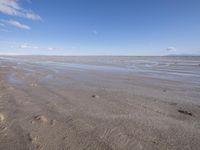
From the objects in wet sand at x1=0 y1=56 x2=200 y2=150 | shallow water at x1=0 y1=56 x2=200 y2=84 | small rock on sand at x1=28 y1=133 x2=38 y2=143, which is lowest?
shallow water at x1=0 y1=56 x2=200 y2=84

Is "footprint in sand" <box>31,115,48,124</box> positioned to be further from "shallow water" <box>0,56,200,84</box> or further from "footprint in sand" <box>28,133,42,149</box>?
"shallow water" <box>0,56,200,84</box>

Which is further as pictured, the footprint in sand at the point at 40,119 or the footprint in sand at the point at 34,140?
the footprint in sand at the point at 40,119

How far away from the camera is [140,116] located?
370 cm

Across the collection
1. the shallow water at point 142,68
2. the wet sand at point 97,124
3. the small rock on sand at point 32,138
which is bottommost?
the shallow water at point 142,68

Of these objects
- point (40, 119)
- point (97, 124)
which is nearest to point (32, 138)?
point (40, 119)

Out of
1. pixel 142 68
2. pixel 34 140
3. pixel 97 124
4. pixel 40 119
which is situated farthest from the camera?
pixel 142 68

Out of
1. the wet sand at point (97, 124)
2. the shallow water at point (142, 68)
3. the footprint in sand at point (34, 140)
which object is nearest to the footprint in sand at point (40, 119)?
the wet sand at point (97, 124)

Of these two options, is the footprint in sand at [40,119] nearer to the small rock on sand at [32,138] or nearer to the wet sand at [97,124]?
the wet sand at [97,124]

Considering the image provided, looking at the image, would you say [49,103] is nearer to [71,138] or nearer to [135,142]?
[71,138]

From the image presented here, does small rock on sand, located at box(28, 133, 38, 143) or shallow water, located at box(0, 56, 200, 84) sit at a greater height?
small rock on sand, located at box(28, 133, 38, 143)

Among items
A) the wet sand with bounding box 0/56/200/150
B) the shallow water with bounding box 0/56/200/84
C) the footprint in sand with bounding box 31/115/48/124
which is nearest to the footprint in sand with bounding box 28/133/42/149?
the wet sand with bounding box 0/56/200/150

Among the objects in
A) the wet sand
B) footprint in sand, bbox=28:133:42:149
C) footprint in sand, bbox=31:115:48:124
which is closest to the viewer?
footprint in sand, bbox=28:133:42:149

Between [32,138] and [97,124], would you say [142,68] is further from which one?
[32,138]

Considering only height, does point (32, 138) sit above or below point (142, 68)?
above
